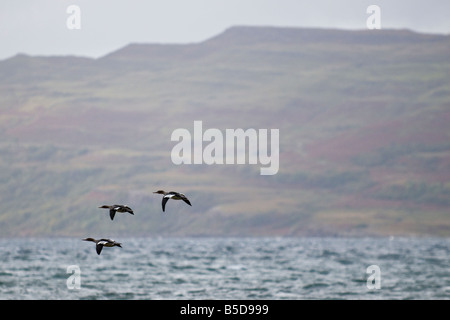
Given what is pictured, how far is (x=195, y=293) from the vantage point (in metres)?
52.8

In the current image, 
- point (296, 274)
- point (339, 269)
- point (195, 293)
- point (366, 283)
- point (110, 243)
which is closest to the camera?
point (110, 243)

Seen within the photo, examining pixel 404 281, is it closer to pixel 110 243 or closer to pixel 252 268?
pixel 252 268

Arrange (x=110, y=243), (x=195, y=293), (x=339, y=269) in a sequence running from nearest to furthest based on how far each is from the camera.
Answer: (x=110, y=243) < (x=195, y=293) < (x=339, y=269)

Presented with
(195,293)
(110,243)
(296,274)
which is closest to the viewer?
(110,243)
